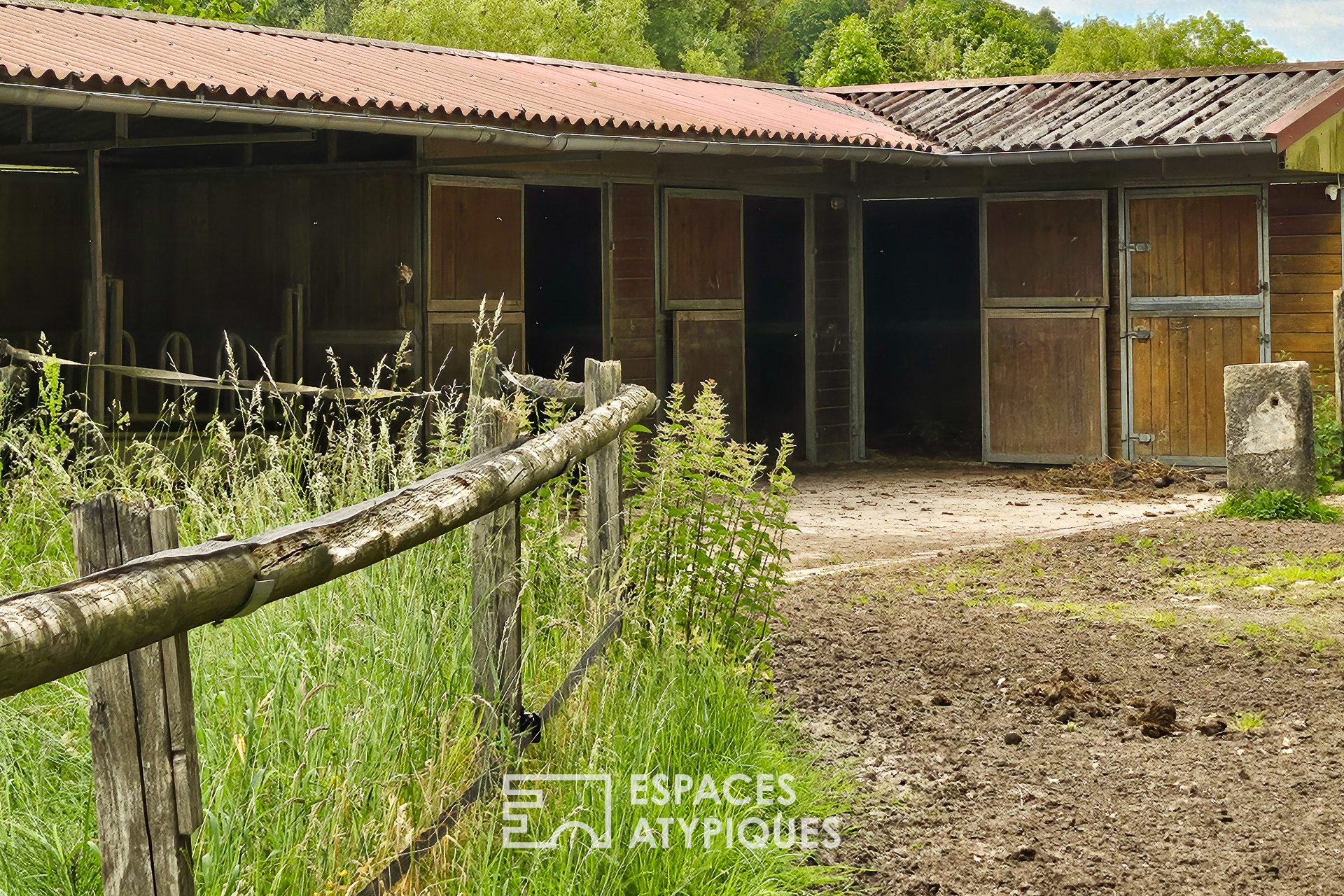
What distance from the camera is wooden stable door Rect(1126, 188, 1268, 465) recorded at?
11188 millimetres

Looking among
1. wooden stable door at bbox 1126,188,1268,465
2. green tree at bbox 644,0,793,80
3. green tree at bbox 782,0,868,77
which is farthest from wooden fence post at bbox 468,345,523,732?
green tree at bbox 782,0,868,77

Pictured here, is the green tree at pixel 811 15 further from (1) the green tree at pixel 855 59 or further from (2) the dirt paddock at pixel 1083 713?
(2) the dirt paddock at pixel 1083 713

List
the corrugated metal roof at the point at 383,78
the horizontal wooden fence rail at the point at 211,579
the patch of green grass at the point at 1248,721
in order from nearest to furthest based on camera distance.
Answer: the horizontal wooden fence rail at the point at 211,579
the patch of green grass at the point at 1248,721
the corrugated metal roof at the point at 383,78

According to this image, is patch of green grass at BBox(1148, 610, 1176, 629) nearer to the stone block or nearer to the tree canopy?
the stone block

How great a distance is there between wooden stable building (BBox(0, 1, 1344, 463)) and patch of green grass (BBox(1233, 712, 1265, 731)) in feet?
17.7

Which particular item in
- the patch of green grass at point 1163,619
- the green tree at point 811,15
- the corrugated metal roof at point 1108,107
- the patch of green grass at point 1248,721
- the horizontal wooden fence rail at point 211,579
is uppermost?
the green tree at point 811,15

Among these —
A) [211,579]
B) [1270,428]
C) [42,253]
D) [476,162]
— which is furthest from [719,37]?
[211,579]

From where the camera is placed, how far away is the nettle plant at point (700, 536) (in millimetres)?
4477

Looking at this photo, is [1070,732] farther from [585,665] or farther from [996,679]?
[585,665]

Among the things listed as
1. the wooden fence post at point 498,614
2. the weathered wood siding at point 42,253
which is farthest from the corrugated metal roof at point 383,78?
the wooden fence post at point 498,614

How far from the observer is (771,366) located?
44.5 ft

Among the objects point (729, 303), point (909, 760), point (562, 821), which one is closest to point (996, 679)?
point (909, 760)

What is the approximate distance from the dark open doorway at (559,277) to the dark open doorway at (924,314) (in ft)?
11.6

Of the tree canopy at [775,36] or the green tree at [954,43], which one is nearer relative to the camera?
the tree canopy at [775,36]
